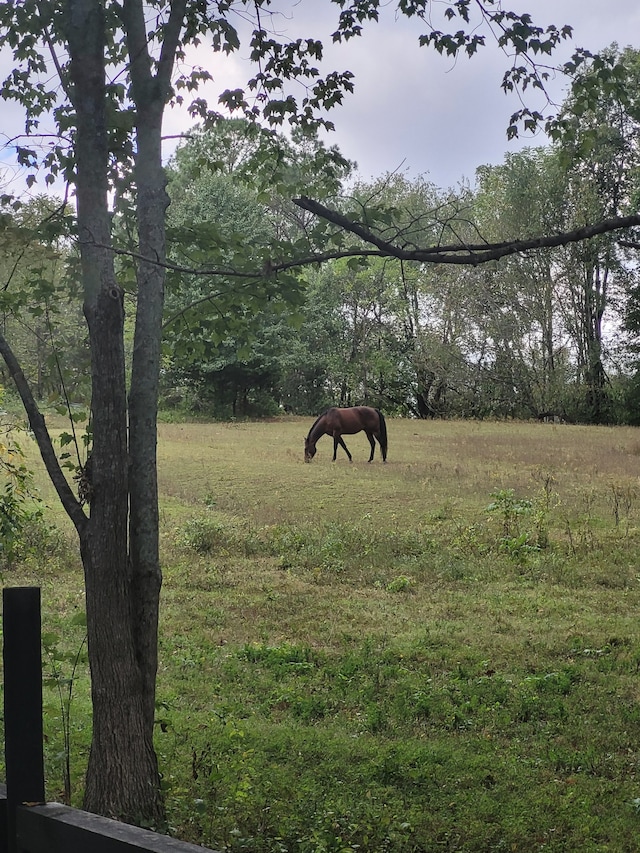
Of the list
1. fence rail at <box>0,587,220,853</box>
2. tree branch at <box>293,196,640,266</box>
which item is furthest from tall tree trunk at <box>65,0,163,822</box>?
fence rail at <box>0,587,220,853</box>

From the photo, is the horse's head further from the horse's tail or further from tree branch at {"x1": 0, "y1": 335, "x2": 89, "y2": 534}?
tree branch at {"x1": 0, "y1": 335, "x2": 89, "y2": 534}

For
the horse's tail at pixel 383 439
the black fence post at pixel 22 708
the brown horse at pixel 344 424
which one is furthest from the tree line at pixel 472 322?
the black fence post at pixel 22 708

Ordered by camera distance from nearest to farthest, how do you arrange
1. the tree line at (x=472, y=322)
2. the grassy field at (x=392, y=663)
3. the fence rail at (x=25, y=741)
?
the fence rail at (x=25, y=741), the grassy field at (x=392, y=663), the tree line at (x=472, y=322)

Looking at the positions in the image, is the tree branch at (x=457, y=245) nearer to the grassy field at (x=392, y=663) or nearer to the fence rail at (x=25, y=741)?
the grassy field at (x=392, y=663)

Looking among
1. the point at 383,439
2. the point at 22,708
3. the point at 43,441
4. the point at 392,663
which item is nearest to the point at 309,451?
the point at 383,439

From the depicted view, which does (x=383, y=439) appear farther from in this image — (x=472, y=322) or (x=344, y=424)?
(x=472, y=322)

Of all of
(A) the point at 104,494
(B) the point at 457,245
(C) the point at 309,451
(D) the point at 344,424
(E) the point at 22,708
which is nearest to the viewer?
(E) the point at 22,708

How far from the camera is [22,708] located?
2195 mm

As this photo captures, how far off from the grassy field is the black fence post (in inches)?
72.7

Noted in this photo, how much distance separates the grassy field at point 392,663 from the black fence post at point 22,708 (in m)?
1.85

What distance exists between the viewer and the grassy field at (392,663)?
4383 millimetres

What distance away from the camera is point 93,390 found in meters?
3.70

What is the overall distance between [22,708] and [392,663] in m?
5.27

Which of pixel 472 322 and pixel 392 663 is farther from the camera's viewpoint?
pixel 472 322
